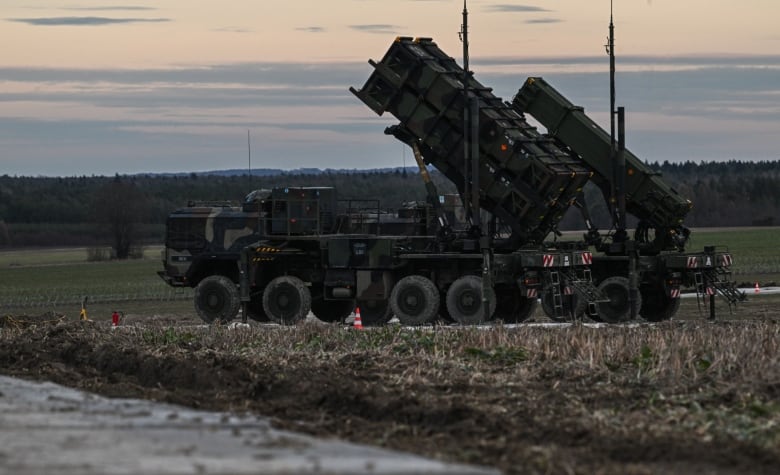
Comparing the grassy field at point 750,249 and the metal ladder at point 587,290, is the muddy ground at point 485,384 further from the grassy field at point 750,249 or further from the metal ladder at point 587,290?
the grassy field at point 750,249

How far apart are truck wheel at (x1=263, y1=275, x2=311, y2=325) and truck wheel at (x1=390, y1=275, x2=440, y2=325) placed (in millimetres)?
1948

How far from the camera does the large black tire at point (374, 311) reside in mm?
32438

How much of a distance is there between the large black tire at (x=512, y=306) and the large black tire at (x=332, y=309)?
3353 mm

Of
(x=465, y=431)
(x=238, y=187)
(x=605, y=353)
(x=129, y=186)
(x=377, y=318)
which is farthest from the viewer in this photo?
(x=238, y=187)

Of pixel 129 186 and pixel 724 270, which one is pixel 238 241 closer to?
pixel 724 270

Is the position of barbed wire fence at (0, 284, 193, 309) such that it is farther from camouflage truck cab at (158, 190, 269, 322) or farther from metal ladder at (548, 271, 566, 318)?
metal ladder at (548, 271, 566, 318)

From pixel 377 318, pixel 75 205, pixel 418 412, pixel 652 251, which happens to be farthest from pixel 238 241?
pixel 75 205

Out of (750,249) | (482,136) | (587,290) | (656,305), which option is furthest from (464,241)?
(750,249)

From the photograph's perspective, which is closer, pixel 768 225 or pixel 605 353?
pixel 605 353

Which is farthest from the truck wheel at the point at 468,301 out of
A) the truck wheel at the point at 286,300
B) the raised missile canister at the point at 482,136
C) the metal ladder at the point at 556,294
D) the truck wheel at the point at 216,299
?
the truck wheel at the point at 216,299

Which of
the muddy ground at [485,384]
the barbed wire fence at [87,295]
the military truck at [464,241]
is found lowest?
the barbed wire fence at [87,295]

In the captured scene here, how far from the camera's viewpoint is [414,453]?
1313 cm

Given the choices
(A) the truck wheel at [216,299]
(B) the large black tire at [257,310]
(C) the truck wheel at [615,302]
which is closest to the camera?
(C) the truck wheel at [615,302]

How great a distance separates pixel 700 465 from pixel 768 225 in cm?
12300
